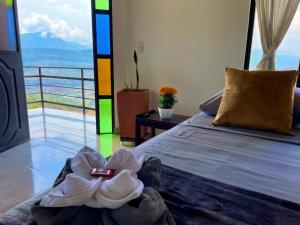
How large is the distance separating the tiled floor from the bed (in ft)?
4.29

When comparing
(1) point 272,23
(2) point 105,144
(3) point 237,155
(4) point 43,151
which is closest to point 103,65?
(2) point 105,144

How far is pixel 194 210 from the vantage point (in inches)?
32.5

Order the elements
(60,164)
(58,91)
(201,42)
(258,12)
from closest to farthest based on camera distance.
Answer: (258,12) < (60,164) < (201,42) < (58,91)

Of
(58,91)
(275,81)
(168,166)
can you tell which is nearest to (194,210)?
(168,166)

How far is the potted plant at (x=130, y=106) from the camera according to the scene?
10.2 feet

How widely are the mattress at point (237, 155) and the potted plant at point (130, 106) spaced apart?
1.39 meters

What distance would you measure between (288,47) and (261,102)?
1092 mm

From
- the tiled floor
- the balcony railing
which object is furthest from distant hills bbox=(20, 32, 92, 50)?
the tiled floor

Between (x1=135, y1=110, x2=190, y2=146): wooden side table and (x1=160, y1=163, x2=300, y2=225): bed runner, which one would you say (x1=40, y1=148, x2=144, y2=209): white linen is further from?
(x1=135, y1=110, x2=190, y2=146): wooden side table

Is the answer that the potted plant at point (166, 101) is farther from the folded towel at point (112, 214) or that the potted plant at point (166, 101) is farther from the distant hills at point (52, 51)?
the distant hills at point (52, 51)

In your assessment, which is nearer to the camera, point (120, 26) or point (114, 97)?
point (120, 26)

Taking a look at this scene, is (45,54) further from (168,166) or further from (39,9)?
(168,166)

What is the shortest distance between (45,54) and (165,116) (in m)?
4.01

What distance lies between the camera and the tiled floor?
2.14m
